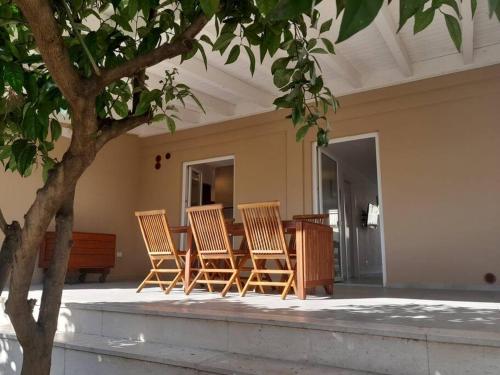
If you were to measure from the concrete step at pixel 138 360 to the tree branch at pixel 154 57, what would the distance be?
169 centimetres

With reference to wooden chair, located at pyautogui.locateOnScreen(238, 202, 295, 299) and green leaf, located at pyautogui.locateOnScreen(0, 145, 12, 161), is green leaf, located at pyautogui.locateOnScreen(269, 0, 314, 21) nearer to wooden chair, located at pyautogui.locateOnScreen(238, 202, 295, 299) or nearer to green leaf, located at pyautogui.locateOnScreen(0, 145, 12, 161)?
green leaf, located at pyautogui.locateOnScreen(0, 145, 12, 161)

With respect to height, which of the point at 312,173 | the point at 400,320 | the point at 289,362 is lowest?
the point at 289,362

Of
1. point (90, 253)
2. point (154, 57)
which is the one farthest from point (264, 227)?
point (90, 253)

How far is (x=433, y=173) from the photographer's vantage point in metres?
5.41

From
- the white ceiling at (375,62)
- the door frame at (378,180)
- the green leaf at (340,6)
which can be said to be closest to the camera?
the green leaf at (340,6)

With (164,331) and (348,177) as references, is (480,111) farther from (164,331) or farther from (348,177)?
(164,331)

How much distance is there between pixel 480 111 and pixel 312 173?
92.0 inches

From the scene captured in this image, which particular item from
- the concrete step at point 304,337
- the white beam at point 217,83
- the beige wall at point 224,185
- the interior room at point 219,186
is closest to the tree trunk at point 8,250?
the concrete step at point 304,337

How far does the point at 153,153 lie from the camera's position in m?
8.19

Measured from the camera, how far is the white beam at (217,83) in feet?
17.5

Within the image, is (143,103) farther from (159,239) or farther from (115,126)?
(159,239)

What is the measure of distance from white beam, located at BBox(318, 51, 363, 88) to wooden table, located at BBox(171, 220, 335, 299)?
2162mm

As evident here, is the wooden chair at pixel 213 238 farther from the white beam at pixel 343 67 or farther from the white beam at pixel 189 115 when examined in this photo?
the white beam at pixel 189 115

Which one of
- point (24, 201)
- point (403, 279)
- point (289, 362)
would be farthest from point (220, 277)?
point (24, 201)
